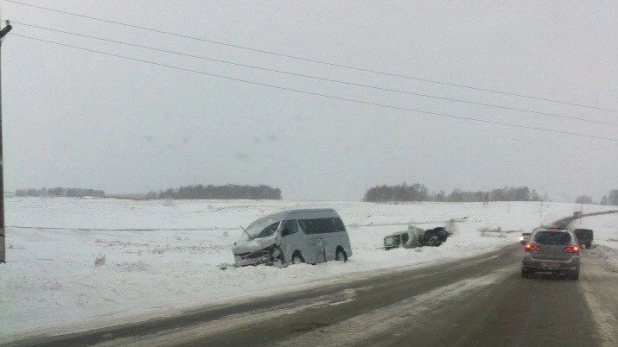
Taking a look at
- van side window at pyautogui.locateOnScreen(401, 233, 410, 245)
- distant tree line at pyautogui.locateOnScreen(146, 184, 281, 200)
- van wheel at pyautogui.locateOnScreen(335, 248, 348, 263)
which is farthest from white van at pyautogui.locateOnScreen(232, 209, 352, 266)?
distant tree line at pyautogui.locateOnScreen(146, 184, 281, 200)

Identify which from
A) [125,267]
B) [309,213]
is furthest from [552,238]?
[125,267]

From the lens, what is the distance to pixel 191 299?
12547 mm

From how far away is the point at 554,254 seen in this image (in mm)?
17578

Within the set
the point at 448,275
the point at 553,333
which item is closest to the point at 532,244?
the point at 448,275

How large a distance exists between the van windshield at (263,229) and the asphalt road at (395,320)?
18.5 feet

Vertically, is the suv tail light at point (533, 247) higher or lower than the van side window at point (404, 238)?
higher

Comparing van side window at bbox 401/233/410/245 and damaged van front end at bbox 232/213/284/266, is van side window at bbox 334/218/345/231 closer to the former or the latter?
damaged van front end at bbox 232/213/284/266

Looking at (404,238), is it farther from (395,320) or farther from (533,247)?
(395,320)

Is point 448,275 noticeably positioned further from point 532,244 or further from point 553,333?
point 553,333

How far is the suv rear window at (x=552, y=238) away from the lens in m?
17.8

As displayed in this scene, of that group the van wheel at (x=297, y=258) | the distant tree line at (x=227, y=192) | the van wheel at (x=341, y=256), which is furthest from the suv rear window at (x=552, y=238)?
the distant tree line at (x=227, y=192)

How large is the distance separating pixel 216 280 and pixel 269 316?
209 inches

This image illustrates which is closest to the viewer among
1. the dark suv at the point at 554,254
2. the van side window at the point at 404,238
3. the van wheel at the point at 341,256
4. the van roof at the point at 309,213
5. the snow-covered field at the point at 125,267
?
the snow-covered field at the point at 125,267

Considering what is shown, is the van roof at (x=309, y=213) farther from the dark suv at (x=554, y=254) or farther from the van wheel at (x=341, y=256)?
the dark suv at (x=554, y=254)
